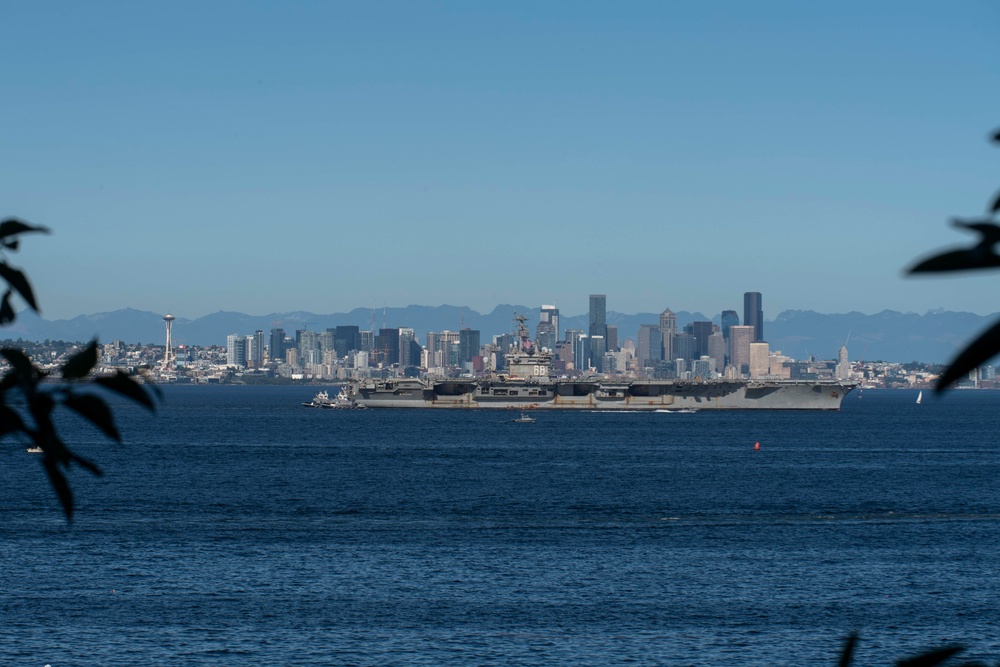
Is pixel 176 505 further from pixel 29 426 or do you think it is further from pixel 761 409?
pixel 761 409

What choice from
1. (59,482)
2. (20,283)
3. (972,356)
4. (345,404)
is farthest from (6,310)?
(345,404)

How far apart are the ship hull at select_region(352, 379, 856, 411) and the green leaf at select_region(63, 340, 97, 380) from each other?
140375mm

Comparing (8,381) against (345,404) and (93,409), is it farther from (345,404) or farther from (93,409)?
(345,404)

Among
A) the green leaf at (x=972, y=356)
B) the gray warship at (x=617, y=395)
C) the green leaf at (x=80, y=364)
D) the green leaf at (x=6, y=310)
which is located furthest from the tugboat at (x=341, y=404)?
the green leaf at (x=972, y=356)

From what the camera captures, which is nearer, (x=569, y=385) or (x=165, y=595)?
(x=165, y=595)

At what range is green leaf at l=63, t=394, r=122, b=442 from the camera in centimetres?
295

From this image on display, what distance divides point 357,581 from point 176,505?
65.5ft

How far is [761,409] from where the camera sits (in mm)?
146375

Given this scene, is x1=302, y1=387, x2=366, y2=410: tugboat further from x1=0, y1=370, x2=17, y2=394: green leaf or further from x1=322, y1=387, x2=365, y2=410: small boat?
x1=0, y1=370, x2=17, y2=394: green leaf

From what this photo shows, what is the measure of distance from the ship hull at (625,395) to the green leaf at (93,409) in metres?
140

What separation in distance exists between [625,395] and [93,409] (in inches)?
5531

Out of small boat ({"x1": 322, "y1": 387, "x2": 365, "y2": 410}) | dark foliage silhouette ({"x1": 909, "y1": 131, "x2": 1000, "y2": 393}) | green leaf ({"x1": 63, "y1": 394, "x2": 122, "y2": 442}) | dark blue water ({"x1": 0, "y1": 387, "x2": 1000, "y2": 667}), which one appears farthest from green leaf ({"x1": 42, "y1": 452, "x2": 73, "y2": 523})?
small boat ({"x1": 322, "y1": 387, "x2": 365, "y2": 410})

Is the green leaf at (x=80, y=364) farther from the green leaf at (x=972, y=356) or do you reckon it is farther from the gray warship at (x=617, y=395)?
the gray warship at (x=617, y=395)

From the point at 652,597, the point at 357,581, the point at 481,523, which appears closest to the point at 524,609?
the point at 652,597
